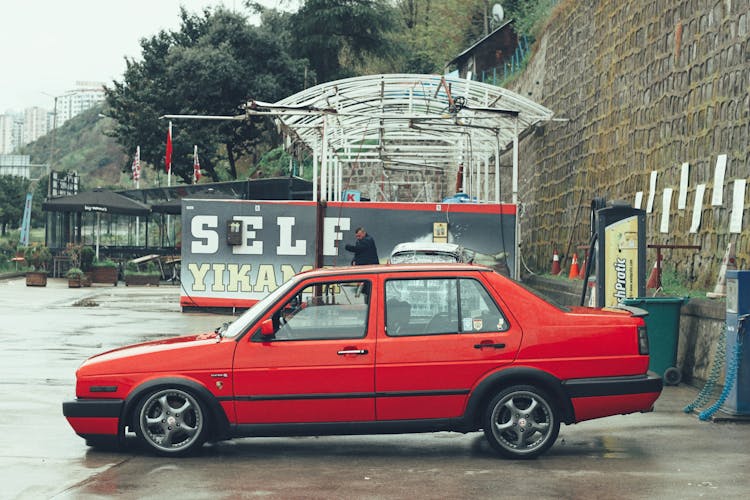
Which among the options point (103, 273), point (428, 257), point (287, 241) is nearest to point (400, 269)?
point (428, 257)

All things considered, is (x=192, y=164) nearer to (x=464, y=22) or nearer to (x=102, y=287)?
(x=102, y=287)

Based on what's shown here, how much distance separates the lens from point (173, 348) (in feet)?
26.9

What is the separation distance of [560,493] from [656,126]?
11.8 metres

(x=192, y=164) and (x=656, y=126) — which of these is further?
(x=192, y=164)

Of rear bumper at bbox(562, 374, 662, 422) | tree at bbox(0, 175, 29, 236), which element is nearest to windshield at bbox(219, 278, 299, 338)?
Answer: rear bumper at bbox(562, 374, 662, 422)

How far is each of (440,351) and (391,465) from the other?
889 mm

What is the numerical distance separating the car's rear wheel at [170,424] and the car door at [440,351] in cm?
135

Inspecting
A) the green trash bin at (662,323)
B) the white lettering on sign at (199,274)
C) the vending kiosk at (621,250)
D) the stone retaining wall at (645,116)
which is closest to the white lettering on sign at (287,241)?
the white lettering on sign at (199,274)

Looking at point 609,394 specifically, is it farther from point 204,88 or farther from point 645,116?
point 204,88

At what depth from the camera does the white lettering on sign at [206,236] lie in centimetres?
A: 2278

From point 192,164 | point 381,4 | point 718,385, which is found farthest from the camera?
point 381,4

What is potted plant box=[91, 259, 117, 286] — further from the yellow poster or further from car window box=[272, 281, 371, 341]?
car window box=[272, 281, 371, 341]

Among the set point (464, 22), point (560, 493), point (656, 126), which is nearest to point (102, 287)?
point (656, 126)

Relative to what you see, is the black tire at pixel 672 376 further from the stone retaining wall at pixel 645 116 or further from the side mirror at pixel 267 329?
the side mirror at pixel 267 329
